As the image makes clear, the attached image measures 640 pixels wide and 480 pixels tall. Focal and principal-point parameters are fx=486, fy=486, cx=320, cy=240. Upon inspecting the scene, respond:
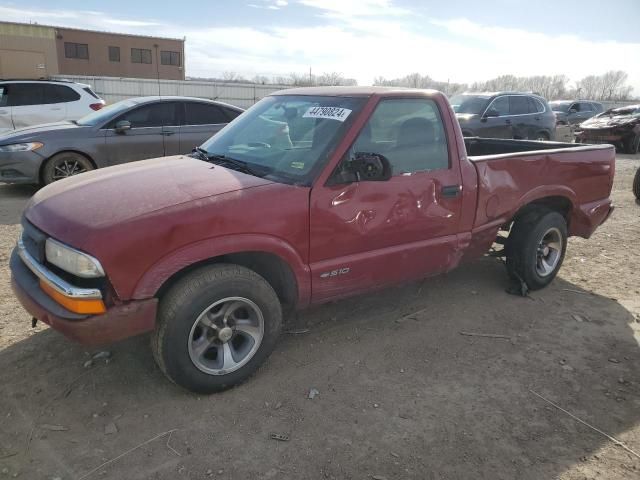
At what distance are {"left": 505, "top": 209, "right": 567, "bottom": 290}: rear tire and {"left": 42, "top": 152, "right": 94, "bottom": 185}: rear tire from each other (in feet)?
20.0

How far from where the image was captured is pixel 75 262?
8.33 ft

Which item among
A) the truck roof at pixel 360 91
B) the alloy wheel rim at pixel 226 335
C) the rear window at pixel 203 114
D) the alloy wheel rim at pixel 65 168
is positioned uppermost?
the truck roof at pixel 360 91

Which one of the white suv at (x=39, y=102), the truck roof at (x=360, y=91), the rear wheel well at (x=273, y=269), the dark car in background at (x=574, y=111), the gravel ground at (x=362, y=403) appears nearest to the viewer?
the gravel ground at (x=362, y=403)

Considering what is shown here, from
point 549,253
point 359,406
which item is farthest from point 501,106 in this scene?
point 359,406

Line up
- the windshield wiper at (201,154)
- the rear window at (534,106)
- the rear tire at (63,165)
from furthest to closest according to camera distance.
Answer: the rear window at (534,106), the rear tire at (63,165), the windshield wiper at (201,154)

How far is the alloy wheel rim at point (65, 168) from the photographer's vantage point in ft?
23.8

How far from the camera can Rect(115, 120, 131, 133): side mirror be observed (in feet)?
24.0

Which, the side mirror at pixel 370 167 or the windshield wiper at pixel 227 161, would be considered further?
the windshield wiper at pixel 227 161

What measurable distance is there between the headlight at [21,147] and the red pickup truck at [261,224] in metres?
4.51

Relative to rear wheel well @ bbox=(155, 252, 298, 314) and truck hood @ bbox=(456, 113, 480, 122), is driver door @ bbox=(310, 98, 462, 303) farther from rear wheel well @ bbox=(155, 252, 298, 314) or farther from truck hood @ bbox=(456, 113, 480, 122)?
truck hood @ bbox=(456, 113, 480, 122)

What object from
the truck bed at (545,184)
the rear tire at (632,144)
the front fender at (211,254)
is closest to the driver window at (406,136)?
the truck bed at (545,184)

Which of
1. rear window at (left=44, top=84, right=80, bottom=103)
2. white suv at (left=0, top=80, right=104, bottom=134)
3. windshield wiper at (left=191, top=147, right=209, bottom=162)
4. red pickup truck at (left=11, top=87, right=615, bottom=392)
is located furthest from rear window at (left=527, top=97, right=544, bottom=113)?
windshield wiper at (left=191, top=147, right=209, bottom=162)

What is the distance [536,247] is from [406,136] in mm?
1776

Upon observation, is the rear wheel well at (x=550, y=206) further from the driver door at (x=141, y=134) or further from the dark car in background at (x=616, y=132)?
the dark car in background at (x=616, y=132)
